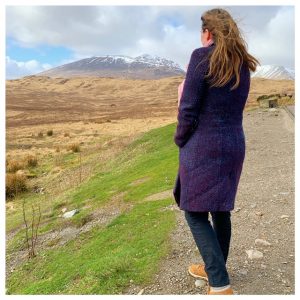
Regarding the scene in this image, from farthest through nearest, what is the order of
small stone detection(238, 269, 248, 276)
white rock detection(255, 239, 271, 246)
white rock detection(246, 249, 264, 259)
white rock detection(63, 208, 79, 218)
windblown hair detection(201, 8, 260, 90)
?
1. white rock detection(63, 208, 79, 218)
2. white rock detection(255, 239, 271, 246)
3. white rock detection(246, 249, 264, 259)
4. small stone detection(238, 269, 248, 276)
5. windblown hair detection(201, 8, 260, 90)

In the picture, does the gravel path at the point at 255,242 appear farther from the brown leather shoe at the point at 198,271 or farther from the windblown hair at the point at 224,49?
the windblown hair at the point at 224,49

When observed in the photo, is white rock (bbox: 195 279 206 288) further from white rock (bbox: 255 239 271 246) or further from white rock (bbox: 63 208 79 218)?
white rock (bbox: 63 208 79 218)

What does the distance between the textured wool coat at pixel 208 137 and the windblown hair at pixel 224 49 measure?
0.05 meters

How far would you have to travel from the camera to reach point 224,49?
3111 mm

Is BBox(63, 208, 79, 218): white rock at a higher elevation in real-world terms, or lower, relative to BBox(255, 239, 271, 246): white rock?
lower

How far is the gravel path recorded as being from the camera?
4.09 metres

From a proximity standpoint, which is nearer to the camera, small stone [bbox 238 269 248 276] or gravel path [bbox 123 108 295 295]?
gravel path [bbox 123 108 295 295]

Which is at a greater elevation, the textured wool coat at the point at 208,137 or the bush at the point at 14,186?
the textured wool coat at the point at 208,137

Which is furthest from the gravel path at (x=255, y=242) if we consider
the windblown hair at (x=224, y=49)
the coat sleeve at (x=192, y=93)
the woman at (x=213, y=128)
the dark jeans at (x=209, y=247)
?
the windblown hair at (x=224, y=49)

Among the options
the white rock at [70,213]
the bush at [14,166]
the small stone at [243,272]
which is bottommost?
the white rock at [70,213]

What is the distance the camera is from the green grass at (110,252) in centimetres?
454

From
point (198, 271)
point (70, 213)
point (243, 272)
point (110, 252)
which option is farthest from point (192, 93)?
point (70, 213)

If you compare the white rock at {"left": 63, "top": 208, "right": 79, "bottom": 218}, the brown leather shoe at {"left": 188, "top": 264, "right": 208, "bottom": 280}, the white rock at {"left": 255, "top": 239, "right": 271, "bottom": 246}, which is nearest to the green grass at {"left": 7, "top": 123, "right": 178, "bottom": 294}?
the white rock at {"left": 63, "top": 208, "right": 79, "bottom": 218}

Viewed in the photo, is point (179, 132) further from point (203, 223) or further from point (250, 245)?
point (250, 245)
